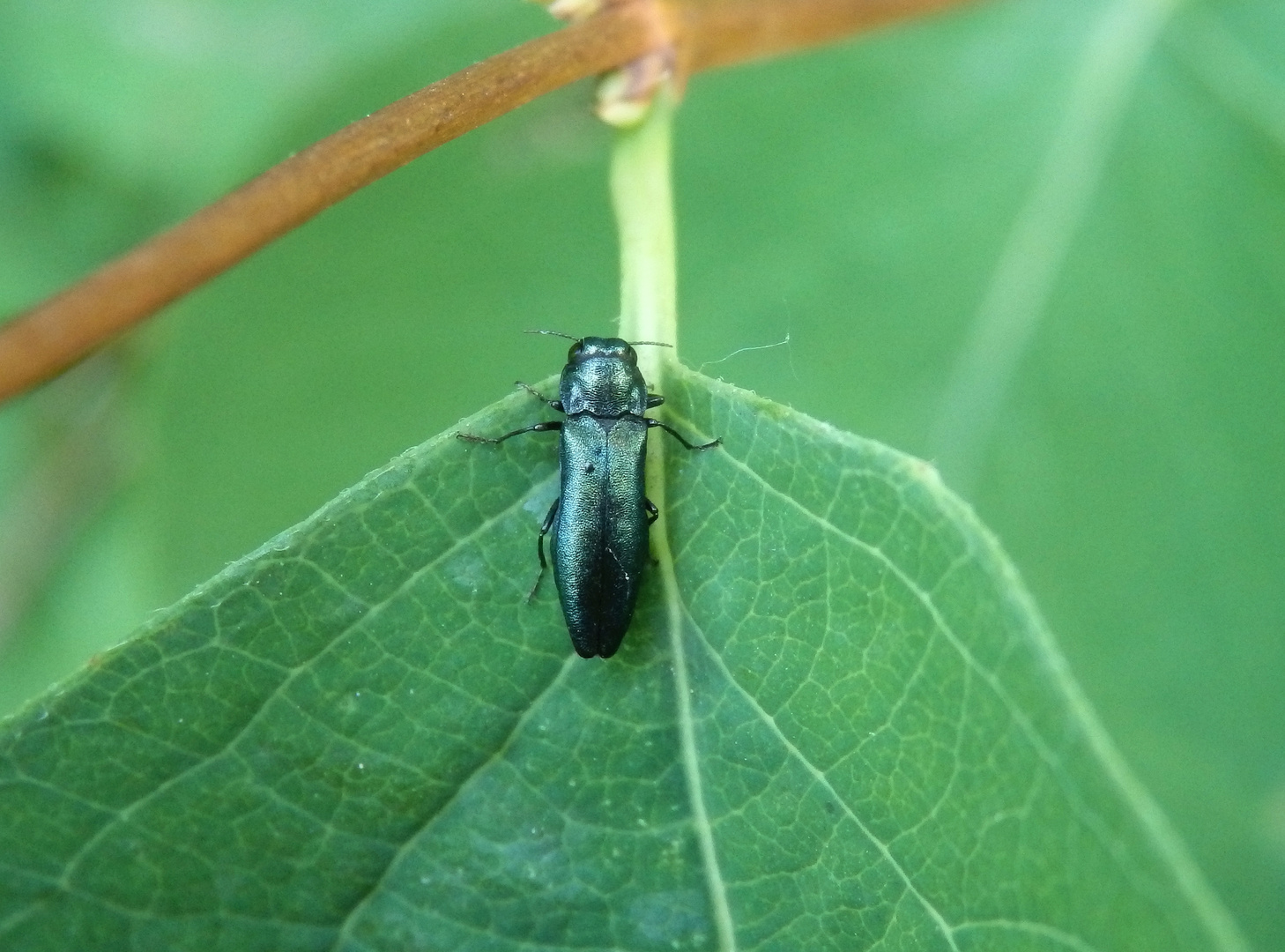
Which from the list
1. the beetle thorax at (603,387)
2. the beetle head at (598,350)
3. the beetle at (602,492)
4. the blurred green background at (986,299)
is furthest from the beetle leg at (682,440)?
the blurred green background at (986,299)

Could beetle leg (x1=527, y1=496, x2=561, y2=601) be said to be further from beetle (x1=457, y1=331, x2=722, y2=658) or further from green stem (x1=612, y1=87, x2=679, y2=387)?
green stem (x1=612, y1=87, x2=679, y2=387)

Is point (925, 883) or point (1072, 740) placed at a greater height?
point (1072, 740)

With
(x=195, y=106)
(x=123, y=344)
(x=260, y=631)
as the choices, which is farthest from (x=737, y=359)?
(x=195, y=106)

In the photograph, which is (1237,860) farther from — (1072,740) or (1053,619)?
(1072,740)

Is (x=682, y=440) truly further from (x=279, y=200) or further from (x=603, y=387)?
(x=279, y=200)

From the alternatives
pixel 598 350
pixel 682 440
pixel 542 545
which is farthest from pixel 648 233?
pixel 598 350

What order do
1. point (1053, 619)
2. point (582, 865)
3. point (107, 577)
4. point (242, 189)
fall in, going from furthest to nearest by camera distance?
point (107, 577) < point (1053, 619) < point (582, 865) < point (242, 189)

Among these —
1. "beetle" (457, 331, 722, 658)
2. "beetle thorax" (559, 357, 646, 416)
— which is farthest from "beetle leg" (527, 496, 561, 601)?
"beetle thorax" (559, 357, 646, 416)
